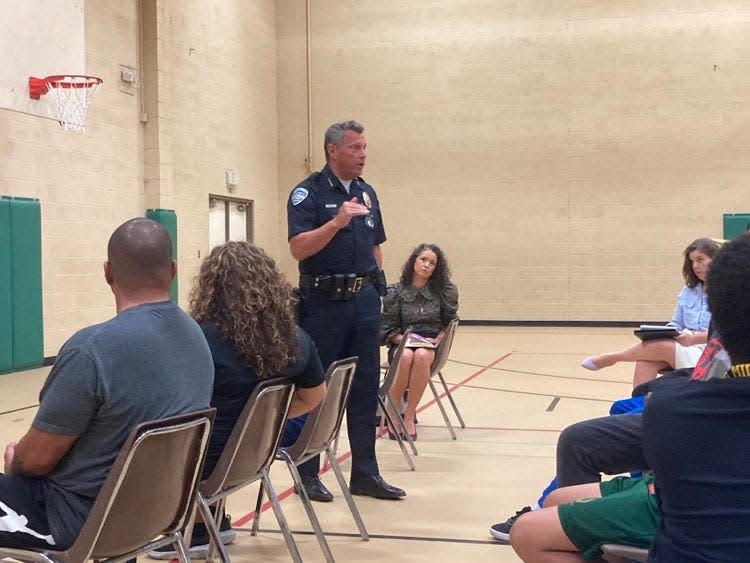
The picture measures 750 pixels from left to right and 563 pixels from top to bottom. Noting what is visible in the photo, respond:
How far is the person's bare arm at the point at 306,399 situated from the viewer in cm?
301

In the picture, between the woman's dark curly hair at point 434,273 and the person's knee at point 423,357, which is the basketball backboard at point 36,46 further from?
the person's knee at point 423,357

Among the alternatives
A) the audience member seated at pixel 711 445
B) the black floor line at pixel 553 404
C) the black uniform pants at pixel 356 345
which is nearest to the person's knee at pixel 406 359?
the black uniform pants at pixel 356 345

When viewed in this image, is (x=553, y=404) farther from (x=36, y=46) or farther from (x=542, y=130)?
(x=542, y=130)

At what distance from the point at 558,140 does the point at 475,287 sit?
8.32 feet

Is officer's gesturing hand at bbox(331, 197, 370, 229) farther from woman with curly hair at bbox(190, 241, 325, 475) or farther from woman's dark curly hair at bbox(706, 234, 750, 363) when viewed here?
woman's dark curly hair at bbox(706, 234, 750, 363)

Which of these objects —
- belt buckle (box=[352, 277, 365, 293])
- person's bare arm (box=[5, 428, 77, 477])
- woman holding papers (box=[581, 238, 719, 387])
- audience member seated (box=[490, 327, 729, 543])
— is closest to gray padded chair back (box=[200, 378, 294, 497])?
person's bare arm (box=[5, 428, 77, 477])

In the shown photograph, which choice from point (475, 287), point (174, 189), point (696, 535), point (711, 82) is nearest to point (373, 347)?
point (696, 535)

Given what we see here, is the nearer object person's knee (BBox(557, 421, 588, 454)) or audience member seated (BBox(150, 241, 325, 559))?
person's knee (BBox(557, 421, 588, 454))

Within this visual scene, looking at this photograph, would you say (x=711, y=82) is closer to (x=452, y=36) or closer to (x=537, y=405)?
(x=452, y=36)

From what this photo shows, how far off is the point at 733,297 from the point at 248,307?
64.8 inches

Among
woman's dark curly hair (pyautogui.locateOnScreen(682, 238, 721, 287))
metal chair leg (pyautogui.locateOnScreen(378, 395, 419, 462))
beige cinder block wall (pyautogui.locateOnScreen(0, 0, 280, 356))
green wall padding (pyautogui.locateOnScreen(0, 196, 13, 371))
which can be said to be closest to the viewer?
woman's dark curly hair (pyautogui.locateOnScreen(682, 238, 721, 287))

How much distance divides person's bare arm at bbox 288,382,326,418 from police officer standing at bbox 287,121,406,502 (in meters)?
0.82

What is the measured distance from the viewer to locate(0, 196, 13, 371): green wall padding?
7.73 metres

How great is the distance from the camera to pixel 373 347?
4.02 meters
